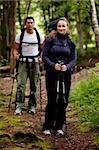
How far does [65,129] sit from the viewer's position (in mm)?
8211

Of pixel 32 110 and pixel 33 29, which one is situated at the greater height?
pixel 33 29

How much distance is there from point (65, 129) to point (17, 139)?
1250 millimetres

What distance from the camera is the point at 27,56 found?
31.6 feet

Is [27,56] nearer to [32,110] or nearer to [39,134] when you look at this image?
[32,110]

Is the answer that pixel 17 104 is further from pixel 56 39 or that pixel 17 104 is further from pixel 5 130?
pixel 56 39

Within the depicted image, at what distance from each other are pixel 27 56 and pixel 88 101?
2.11m

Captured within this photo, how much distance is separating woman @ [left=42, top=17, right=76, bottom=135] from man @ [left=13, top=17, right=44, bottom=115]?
6.58 ft

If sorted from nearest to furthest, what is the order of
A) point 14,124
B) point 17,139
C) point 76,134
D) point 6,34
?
point 17,139
point 76,134
point 14,124
point 6,34

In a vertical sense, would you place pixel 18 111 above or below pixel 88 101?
below

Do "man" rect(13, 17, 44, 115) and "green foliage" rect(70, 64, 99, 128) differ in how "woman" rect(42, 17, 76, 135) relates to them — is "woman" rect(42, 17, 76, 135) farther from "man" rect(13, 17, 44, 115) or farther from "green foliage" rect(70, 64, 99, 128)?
"man" rect(13, 17, 44, 115)

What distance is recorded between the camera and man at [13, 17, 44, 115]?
9.54 meters

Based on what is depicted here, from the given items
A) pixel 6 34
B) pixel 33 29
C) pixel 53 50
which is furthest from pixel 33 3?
pixel 53 50

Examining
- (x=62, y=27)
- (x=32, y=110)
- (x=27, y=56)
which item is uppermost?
(x=62, y=27)

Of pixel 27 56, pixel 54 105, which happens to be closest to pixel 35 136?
pixel 54 105
